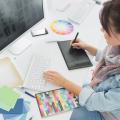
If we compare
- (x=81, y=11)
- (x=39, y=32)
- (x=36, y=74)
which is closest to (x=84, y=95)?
(x=36, y=74)

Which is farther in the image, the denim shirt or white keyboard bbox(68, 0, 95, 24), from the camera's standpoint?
white keyboard bbox(68, 0, 95, 24)

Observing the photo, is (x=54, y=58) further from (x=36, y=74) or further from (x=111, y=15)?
(x=111, y=15)

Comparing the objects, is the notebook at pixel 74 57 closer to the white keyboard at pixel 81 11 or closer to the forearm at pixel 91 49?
the forearm at pixel 91 49

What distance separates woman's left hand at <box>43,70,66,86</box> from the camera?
1.19m

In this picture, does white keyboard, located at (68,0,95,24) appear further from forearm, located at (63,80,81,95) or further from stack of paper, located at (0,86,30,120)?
stack of paper, located at (0,86,30,120)

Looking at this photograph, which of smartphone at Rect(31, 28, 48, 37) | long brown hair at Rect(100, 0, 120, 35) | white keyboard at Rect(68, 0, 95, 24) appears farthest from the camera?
white keyboard at Rect(68, 0, 95, 24)

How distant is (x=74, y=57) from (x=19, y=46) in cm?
28

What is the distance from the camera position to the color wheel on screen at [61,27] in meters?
1.49

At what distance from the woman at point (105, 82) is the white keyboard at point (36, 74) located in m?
0.04

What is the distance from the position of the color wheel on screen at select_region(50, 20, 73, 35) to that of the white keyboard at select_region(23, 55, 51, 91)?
0.83ft

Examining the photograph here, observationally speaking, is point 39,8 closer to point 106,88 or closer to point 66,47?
point 66,47

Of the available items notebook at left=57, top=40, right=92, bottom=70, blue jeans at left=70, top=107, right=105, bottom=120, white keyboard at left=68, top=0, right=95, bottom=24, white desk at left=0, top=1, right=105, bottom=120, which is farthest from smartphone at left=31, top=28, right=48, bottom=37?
blue jeans at left=70, top=107, right=105, bottom=120

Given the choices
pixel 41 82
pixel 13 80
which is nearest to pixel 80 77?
pixel 41 82

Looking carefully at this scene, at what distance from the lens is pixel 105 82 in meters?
1.09
